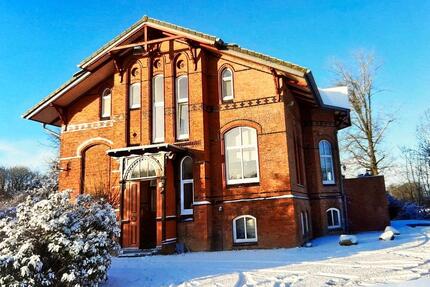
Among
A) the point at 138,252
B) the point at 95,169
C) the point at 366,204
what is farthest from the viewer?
the point at 366,204

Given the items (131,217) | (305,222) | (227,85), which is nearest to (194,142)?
(227,85)

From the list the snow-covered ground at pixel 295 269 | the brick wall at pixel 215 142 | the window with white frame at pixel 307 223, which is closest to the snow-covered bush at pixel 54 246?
the snow-covered ground at pixel 295 269

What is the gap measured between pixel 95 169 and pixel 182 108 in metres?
5.43

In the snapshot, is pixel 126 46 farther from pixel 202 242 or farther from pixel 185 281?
pixel 185 281

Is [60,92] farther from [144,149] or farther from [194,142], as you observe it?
[194,142]

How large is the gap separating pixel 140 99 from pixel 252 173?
6176 millimetres

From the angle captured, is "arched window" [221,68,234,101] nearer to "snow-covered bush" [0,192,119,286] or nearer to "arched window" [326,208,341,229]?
"arched window" [326,208,341,229]

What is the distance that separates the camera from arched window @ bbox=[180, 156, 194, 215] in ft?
51.8

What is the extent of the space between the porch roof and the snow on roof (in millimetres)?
8893

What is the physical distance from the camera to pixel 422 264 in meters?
9.52

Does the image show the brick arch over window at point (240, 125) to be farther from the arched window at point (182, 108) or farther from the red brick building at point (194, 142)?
the arched window at point (182, 108)

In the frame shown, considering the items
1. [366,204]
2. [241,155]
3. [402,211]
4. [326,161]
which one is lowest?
[402,211]

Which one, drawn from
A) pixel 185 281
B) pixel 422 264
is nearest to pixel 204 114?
pixel 185 281

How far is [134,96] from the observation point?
17656 millimetres
